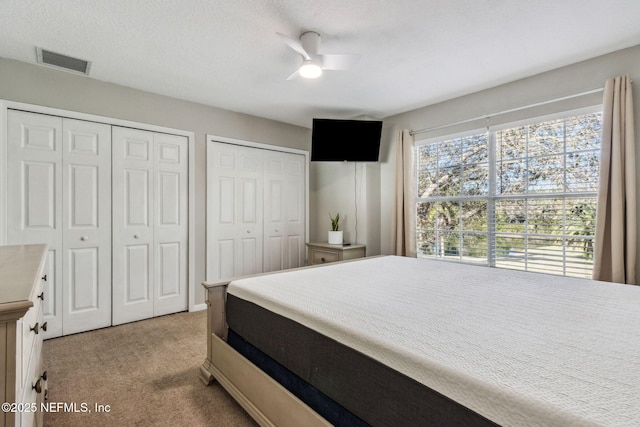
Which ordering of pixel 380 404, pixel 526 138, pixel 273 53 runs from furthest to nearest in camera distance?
1. pixel 526 138
2. pixel 273 53
3. pixel 380 404

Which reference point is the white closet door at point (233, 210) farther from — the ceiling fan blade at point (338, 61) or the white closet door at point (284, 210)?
the ceiling fan blade at point (338, 61)

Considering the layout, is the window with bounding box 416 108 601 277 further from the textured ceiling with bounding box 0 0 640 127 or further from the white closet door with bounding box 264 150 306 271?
the white closet door with bounding box 264 150 306 271

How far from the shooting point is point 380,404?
3.41 ft

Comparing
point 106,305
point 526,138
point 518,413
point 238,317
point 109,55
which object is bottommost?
point 106,305

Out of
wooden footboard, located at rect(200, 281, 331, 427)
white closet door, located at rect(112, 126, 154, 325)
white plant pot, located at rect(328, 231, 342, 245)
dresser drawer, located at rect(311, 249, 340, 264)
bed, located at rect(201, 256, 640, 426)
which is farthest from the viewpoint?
white plant pot, located at rect(328, 231, 342, 245)

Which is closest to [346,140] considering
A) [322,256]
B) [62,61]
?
[322,256]

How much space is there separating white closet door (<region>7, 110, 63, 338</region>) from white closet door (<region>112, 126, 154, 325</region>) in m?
0.43

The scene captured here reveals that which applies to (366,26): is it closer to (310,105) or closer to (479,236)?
(310,105)

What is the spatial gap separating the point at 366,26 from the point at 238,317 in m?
2.09

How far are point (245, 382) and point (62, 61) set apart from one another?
293 centimetres

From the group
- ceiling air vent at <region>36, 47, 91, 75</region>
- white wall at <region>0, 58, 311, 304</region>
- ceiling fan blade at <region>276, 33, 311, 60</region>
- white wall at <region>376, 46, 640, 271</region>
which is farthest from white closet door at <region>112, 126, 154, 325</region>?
white wall at <region>376, 46, 640, 271</region>

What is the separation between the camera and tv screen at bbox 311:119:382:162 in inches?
152

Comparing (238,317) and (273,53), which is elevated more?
(273,53)

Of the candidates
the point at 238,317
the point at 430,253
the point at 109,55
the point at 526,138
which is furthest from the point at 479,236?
the point at 109,55
